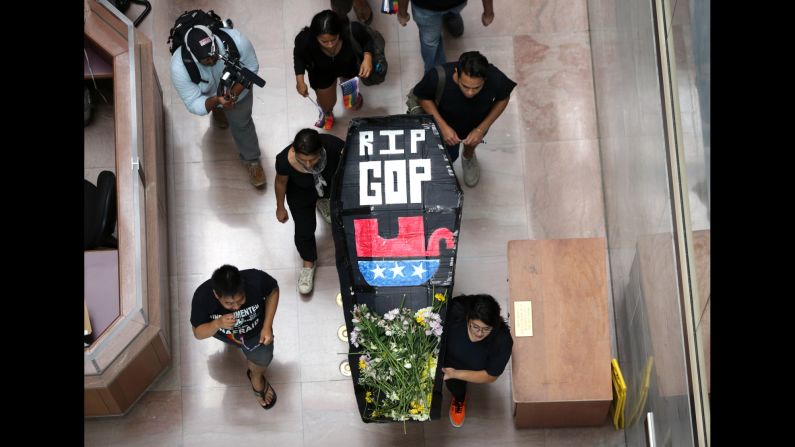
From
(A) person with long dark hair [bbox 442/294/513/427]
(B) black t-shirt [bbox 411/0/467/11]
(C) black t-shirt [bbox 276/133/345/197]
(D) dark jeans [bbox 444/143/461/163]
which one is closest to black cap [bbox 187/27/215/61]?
(C) black t-shirt [bbox 276/133/345/197]

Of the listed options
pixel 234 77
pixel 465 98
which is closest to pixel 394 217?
pixel 465 98

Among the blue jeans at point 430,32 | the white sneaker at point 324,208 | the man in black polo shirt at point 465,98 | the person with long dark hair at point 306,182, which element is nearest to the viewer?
the person with long dark hair at point 306,182

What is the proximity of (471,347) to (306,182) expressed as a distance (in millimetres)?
1408

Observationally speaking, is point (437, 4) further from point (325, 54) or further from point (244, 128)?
point (244, 128)

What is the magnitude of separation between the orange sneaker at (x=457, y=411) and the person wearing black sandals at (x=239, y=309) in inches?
46.9

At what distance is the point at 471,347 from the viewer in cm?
452

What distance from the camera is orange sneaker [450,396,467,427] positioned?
5.16m

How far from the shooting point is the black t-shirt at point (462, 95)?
4.91m

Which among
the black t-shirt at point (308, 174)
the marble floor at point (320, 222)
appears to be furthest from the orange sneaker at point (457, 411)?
the black t-shirt at point (308, 174)

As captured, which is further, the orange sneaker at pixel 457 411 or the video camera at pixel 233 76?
the orange sneaker at pixel 457 411

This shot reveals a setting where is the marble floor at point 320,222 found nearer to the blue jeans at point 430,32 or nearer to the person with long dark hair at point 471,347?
the blue jeans at point 430,32

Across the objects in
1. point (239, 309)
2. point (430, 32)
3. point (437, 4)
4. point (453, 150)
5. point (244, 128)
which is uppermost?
point (437, 4)

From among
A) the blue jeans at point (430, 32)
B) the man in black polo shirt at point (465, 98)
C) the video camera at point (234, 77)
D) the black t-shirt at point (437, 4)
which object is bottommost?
the man in black polo shirt at point (465, 98)

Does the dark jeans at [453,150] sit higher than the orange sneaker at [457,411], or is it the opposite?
the dark jeans at [453,150]
